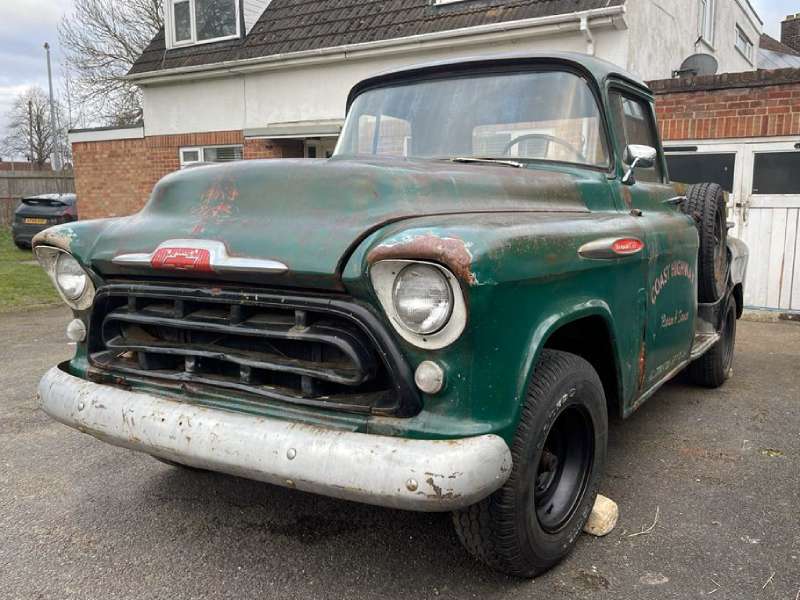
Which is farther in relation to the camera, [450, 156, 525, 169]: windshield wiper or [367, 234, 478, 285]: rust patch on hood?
[450, 156, 525, 169]: windshield wiper

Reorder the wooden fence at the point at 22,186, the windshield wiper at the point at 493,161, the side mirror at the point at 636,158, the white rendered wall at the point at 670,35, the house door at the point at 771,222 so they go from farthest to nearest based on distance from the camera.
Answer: the wooden fence at the point at 22,186, the white rendered wall at the point at 670,35, the house door at the point at 771,222, the side mirror at the point at 636,158, the windshield wiper at the point at 493,161

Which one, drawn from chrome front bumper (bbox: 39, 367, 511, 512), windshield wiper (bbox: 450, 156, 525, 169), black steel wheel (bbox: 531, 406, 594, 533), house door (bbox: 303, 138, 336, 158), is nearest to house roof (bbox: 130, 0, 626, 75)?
house door (bbox: 303, 138, 336, 158)

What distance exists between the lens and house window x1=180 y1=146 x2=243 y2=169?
463 inches

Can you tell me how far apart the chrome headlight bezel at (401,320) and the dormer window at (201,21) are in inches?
436

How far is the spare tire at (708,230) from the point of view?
4.01 m

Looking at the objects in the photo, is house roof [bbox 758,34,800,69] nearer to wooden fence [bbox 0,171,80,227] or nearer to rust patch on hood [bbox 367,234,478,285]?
rust patch on hood [bbox 367,234,478,285]

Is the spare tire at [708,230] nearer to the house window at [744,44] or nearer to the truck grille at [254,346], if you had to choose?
the truck grille at [254,346]

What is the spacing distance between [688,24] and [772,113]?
4.52m

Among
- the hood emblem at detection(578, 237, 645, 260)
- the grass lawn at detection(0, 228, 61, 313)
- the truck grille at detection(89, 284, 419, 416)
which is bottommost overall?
the grass lawn at detection(0, 228, 61, 313)

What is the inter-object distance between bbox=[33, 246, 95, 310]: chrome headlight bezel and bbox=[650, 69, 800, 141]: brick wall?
696 centimetres

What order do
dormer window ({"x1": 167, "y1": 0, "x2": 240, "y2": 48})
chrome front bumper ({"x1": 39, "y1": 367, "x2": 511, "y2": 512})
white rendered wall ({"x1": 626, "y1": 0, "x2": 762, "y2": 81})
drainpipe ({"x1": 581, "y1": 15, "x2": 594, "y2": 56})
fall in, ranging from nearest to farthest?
1. chrome front bumper ({"x1": 39, "y1": 367, "x2": 511, "y2": 512})
2. drainpipe ({"x1": 581, "y1": 15, "x2": 594, "y2": 56})
3. white rendered wall ({"x1": 626, "y1": 0, "x2": 762, "y2": 81})
4. dormer window ({"x1": 167, "y1": 0, "x2": 240, "y2": 48})

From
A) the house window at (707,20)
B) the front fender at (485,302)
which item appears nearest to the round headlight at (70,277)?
the front fender at (485,302)

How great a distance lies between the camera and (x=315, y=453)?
6.33 feet

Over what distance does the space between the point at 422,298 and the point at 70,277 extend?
1562mm
